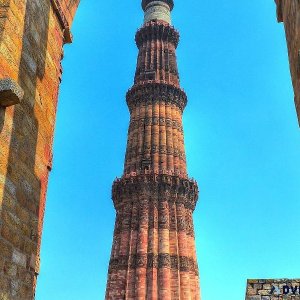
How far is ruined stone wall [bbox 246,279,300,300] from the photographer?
6.14 m

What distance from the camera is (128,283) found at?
1903cm

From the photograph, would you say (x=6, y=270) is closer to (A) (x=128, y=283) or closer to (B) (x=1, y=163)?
(B) (x=1, y=163)

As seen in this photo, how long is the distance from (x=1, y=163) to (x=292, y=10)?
149 inches

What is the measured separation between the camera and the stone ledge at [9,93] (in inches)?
141

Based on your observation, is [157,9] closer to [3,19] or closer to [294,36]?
[294,36]

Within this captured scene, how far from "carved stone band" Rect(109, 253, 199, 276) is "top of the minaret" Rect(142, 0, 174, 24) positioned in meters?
16.3

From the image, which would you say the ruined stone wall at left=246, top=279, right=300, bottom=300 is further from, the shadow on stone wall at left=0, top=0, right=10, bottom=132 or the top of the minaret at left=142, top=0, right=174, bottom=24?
the top of the minaret at left=142, top=0, right=174, bottom=24

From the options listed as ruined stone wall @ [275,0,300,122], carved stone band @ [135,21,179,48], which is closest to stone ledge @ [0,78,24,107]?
ruined stone wall @ [275,0,300,122]

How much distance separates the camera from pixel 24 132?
4.09 meters

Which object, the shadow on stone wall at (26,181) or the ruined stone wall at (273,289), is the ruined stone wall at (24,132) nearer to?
the shadow on stone wall at (26,181)

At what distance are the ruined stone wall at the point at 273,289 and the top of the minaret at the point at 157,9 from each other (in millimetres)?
25200

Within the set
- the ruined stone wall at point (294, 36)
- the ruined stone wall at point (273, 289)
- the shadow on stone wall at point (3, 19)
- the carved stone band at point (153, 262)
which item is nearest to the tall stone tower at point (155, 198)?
the carved stone band at point (153, 262)

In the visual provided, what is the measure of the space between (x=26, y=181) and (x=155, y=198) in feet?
57.4

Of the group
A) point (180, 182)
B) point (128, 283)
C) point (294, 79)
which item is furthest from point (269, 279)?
point (180, 182)
